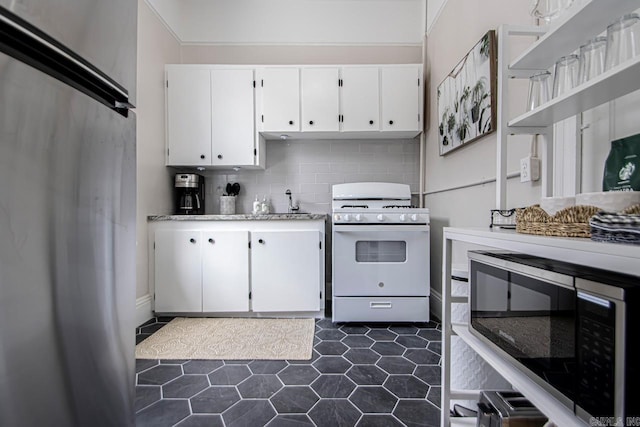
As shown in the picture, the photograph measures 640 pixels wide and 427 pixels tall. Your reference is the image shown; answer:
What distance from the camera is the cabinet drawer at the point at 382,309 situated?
2.14m

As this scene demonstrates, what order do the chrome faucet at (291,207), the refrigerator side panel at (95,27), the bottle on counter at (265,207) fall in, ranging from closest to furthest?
the refrigerator side panel at (95,27)
the bottle on counter at (265,207)
the chrome faucet at (291,207)

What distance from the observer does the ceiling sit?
2.79 meters

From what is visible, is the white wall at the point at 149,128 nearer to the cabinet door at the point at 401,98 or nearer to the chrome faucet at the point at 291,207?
the chrome faucet at the point at 291,207

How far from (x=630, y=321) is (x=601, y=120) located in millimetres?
800

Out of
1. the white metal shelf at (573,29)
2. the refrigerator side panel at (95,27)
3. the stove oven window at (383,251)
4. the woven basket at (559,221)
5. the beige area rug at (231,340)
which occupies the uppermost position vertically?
the white metal shelf at (573,29)

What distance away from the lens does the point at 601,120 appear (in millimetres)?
902

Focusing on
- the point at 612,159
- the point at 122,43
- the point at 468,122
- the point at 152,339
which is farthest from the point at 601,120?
the point at 152,339

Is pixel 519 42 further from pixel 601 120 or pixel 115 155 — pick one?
pixel 115 155

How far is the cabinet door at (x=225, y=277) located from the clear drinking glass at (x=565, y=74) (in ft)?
6.87

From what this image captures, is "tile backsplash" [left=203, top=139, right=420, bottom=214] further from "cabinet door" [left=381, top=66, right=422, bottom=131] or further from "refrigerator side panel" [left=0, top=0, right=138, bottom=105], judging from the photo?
"refrigerator side panel" [left=0, top=0, right=138, bottom=105]

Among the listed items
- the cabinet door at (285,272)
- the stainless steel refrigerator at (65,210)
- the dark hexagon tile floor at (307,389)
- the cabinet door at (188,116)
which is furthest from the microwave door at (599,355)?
the cabinet door at (188,116)

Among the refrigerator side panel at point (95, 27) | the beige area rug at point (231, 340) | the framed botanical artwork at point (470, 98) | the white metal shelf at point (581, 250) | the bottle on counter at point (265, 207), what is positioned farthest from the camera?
the bottle on counter at point (265, 207)

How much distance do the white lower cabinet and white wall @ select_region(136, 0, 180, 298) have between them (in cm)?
14

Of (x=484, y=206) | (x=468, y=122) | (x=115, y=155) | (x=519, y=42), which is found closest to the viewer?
(x=115, y=155)
